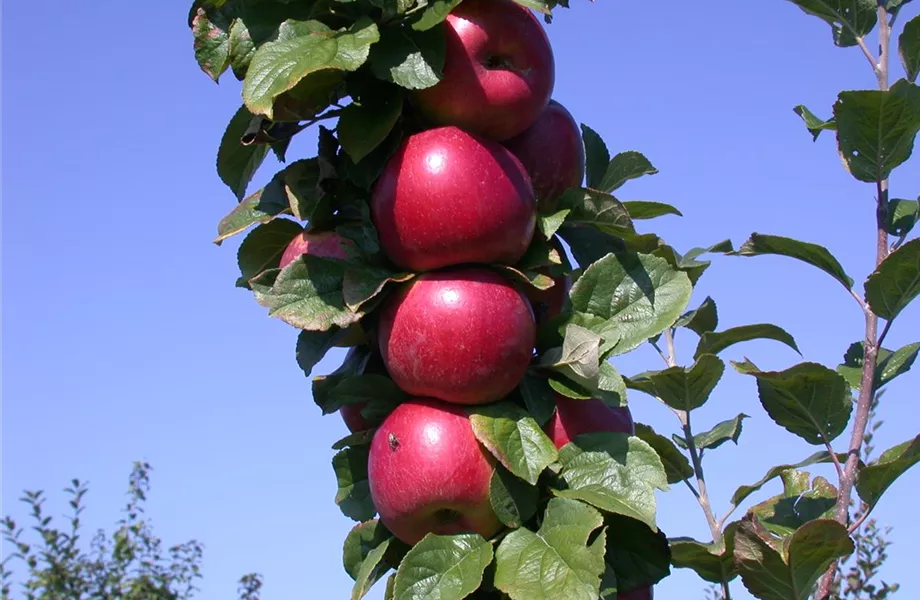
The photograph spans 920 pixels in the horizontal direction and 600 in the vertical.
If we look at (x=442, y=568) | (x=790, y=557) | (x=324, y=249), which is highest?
(x=324, y=249)

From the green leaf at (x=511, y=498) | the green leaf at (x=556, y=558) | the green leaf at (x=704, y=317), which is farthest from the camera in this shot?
the green leaf at (x=704, y=317)

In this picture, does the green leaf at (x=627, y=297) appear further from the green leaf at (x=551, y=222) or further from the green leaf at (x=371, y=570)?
the green leaf at (x=371, y=570)

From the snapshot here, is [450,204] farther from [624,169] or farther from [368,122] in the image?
[624,169]

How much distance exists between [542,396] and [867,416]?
0.70m

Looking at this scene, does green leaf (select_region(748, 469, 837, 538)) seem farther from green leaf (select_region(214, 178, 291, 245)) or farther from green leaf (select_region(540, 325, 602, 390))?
green leaf (select_region(214, 178, 291, 245))

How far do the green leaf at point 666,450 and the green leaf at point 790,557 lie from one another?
321 mm

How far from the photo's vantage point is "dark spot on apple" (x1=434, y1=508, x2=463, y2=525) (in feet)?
5.49

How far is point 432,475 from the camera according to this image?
1626 mm

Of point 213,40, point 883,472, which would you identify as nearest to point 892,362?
point 883,472

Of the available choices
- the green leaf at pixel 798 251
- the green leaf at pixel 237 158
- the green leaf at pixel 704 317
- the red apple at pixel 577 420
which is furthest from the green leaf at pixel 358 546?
the green leaf at pixel 704 317

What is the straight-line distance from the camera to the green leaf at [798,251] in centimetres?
213

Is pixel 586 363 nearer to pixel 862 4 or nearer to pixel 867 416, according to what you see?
pixel 867 416

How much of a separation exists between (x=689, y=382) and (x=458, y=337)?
879mm

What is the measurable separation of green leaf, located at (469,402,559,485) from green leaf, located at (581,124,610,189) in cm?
64
